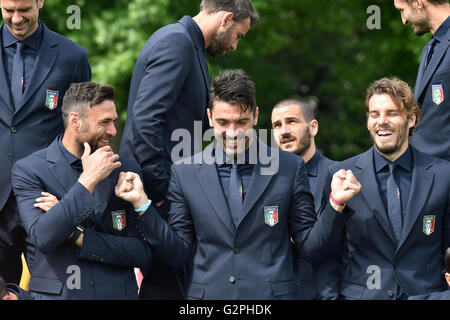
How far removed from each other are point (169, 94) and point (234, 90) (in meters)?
0.75

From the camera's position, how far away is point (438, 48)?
677 centimetres

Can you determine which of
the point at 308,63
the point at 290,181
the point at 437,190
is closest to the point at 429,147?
the point at 437,190

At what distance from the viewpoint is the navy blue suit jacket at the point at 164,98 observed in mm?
6355

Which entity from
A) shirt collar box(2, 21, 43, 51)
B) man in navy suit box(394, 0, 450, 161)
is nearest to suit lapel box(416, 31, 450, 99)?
man in navy suit box(394, 0, 450, 161)

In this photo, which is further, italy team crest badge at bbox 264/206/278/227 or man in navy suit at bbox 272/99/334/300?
man in navy suit at bbox 272/99/334/300

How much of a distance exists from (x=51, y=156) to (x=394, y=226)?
266 centimetres

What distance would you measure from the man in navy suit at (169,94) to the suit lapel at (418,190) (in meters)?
1.88

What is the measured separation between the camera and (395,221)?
5852mm

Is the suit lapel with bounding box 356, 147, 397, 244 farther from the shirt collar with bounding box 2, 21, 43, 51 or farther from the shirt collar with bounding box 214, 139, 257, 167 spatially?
the shirt collar with bounding box 2, 21, 43, 51

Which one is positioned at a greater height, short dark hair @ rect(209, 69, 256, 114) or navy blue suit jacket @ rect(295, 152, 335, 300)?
short dark hair @ rect(209, 69, 256, 114)

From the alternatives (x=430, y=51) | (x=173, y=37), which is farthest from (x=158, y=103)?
(x=430, y=51)

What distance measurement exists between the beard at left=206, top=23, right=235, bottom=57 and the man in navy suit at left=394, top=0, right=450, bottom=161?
153 centimetres

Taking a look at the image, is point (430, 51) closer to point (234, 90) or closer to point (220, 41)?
point (220, 41)

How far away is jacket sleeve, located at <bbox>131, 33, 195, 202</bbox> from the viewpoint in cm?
634
